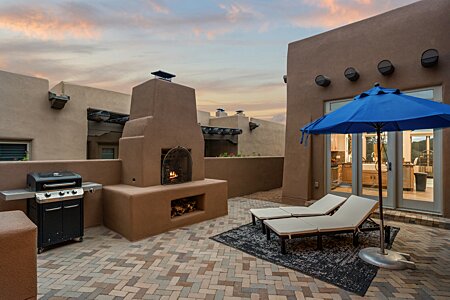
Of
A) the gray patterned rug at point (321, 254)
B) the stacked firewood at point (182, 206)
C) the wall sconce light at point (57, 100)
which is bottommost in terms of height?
the gray patterned rug at point (321, 254)

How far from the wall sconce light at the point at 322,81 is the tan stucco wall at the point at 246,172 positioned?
Answer: 3851 mm

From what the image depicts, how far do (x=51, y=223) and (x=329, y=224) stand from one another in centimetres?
476

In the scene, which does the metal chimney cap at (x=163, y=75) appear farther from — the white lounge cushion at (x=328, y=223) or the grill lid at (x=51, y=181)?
the white lounge cushion at (x=328, y=223)

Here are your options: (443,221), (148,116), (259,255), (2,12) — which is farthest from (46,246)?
(443,221)

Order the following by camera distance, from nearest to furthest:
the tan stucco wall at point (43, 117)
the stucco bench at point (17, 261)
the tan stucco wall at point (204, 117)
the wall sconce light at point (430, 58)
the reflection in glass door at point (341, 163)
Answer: the stucco bench at point (17, 261) → the wall sconce light at point (430, 58) → the reflection in glass door at point (341, 163) → the tan stucco wall at point (43, 117) → the tan stucco wall at point (204, 117)

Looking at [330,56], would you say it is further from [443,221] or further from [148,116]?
[148,116]

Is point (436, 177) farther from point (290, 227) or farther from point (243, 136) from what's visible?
point (243, 136)

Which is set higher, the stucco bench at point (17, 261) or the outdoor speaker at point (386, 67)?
the outdoor speaker at point (386, 67)

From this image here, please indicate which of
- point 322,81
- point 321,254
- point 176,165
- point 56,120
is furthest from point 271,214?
point 56,120

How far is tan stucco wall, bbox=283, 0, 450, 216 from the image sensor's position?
5566 mm

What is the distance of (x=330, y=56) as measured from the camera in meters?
7.20

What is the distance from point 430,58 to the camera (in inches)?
214

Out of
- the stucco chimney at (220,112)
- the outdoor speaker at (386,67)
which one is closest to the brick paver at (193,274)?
the outdoor speaker at (386,67)

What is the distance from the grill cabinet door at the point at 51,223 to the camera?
156 inches
